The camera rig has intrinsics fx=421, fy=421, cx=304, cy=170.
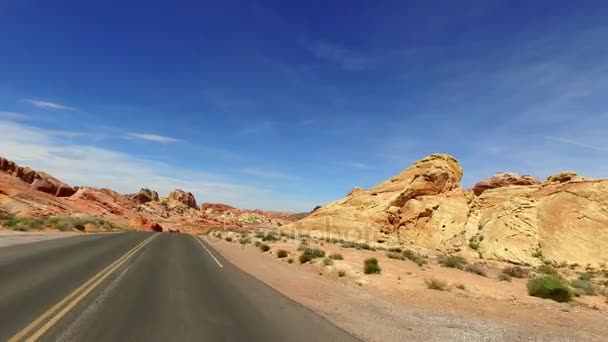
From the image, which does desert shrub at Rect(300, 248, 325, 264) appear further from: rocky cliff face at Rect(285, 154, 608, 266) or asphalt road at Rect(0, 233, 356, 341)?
rocky cliff face at Rect(285, 154, 608, 266)

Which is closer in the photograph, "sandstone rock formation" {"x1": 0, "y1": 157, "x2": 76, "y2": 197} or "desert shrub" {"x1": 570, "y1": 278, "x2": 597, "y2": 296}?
"desert shrub" {"x1": 570, "y1": 278, "x2": 597, "y2": 296}

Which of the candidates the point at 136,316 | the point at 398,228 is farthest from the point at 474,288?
the point at 398,228

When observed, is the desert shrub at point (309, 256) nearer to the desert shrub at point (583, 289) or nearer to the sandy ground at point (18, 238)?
the desert shrub at point (583, 289)

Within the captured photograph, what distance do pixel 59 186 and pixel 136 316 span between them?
3903 inches

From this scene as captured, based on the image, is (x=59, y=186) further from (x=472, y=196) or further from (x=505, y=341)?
(x=505, y=341)

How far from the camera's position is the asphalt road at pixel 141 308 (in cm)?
721

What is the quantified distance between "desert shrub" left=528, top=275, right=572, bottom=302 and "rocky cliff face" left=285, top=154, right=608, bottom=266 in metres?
23.8

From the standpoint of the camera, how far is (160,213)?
13288 centimetres

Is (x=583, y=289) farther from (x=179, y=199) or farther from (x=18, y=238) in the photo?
(x=179, y=199)

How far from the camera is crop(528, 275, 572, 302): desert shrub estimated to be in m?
14.5

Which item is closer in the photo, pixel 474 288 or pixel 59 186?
pixel 474 288

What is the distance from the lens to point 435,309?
39.6ft

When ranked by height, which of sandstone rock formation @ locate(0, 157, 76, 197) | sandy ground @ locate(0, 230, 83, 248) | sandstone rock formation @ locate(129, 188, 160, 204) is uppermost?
sandstone rock formation @ locate(129, 188, 160, 204)

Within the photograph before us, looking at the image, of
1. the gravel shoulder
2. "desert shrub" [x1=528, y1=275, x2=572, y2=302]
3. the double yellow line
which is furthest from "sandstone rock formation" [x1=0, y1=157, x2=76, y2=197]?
"desert shrub" [x1=528, y1=275, x2=572, y2=302]
